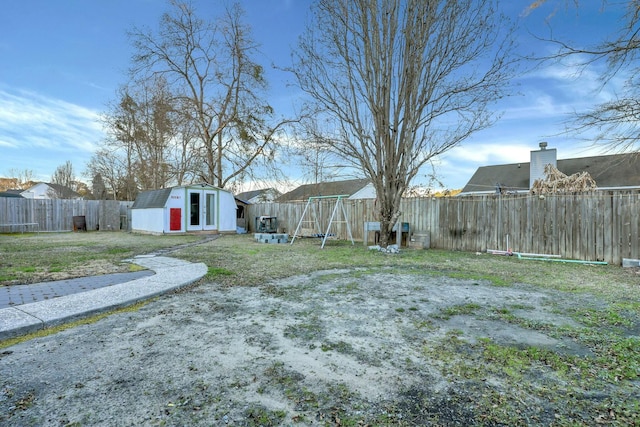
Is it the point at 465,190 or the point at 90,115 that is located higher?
the point at 90,115

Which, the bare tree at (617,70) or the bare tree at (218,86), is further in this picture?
the bare tree at (218,86)

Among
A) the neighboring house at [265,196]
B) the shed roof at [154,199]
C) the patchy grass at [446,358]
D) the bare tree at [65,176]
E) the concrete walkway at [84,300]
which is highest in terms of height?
the bare tree at [65,176]

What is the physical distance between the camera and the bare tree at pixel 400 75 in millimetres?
8695

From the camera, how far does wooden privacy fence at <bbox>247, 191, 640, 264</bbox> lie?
691 centimetres

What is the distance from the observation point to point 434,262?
702 cm

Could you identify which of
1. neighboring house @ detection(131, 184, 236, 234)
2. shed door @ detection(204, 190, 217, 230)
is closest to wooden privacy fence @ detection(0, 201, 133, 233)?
neighboring house @ detection(131, 184, 236, 234)

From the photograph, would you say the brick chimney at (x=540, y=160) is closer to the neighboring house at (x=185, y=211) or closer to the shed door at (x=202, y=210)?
the neighboring house at (x=185, y=211)

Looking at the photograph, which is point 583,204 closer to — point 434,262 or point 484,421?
point 434,262

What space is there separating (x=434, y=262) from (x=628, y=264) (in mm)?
3978

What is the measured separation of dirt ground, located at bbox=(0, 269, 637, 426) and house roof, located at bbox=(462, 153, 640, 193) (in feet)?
49.6

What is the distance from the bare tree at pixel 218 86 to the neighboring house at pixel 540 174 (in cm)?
1317

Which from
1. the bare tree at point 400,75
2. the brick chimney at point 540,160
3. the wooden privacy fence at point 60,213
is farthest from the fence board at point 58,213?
the brick chimney at point 540,160

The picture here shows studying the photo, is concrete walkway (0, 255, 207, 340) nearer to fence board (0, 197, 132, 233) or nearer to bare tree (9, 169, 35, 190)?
fence board (0, 197, 132, 233)

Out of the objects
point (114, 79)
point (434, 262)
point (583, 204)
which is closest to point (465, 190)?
point (583, 204)
